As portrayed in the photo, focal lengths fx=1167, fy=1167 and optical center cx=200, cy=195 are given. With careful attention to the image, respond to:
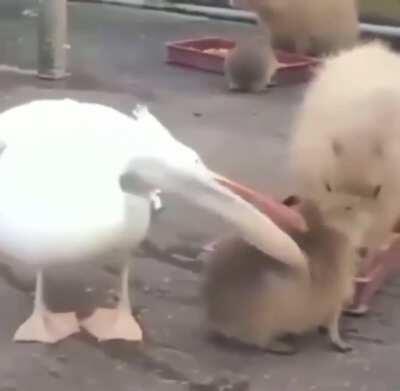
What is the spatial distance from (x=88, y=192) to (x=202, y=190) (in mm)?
145

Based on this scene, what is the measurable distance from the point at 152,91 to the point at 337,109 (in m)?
1.34

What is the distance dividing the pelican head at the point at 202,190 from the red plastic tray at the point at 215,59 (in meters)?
1.76

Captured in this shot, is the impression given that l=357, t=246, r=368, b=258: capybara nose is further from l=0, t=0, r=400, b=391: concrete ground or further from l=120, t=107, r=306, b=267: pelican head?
l=120, t=107, r=306, b=267: pelican head

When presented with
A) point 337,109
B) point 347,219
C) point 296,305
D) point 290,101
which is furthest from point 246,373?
point 290,101

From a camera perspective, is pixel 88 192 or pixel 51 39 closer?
pixel 88 192

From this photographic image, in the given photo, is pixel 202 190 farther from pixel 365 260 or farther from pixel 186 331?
pixel 365 260

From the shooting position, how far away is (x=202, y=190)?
1384mm

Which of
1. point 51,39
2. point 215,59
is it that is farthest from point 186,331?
point 215,59

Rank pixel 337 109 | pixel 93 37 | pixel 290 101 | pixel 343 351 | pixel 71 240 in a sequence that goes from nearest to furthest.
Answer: pixel 71 240 < pixel 343 351 < pixel 337 109 < pixel 290 101 < pixel 93 37

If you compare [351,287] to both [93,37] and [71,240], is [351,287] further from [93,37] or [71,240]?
[93,37]

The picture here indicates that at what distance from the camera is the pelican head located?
4.52 ft

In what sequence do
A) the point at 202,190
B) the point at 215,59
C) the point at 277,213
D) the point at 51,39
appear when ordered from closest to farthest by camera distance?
the point at 202,190
the point at 277,213
the point at 51,39
the point at 215,59

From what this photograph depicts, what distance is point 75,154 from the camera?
1.45 m

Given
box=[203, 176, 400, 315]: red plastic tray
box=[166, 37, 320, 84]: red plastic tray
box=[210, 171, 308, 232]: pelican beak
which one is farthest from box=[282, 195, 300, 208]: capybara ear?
box=[166, 37, 320, 84]: red plastic tray
